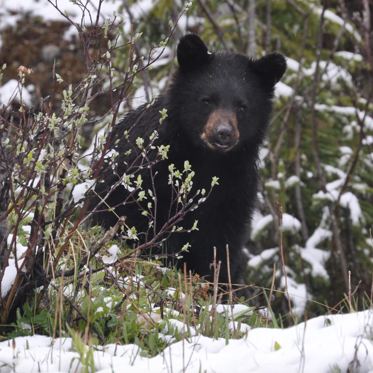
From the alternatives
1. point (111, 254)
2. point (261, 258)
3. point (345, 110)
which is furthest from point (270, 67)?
point (261, 258)

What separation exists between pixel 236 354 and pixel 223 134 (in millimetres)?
2104

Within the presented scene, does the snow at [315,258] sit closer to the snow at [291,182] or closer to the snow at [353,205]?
the snow at [353,205]

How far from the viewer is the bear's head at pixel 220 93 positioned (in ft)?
14.2

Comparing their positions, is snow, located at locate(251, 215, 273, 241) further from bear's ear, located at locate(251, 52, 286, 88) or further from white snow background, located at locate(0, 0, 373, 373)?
white snow background, located at locate(0, 0, 373, 373)

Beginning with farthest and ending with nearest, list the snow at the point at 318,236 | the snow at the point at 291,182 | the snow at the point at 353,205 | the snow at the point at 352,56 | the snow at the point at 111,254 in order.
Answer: the snow at the point at 352,56
the snow at the point at 318,236
the snow at the point at 353,205
the snow at the point at 291,182
the snow at the point at 111,254

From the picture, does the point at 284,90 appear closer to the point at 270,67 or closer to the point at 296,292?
the point at 270,67

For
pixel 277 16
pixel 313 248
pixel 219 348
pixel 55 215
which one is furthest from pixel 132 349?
pixel 277 16

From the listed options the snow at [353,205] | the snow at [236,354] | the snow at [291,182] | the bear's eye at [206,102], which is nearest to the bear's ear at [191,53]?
the bear's eye at [206,102]

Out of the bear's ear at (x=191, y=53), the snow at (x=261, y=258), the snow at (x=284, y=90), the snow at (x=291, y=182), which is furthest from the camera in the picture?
the snow at (x=261, y=258)

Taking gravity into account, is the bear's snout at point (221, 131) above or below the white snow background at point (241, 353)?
above

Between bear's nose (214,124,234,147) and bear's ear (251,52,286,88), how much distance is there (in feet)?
2.63

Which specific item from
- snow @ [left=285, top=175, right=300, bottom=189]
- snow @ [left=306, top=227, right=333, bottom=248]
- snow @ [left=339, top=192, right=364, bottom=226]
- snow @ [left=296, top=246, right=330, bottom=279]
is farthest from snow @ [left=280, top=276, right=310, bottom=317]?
snow @ [left=285, top=175, right=300, bottom=189]

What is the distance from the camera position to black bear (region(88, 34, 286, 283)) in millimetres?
4336

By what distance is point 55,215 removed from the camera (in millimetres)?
2760
